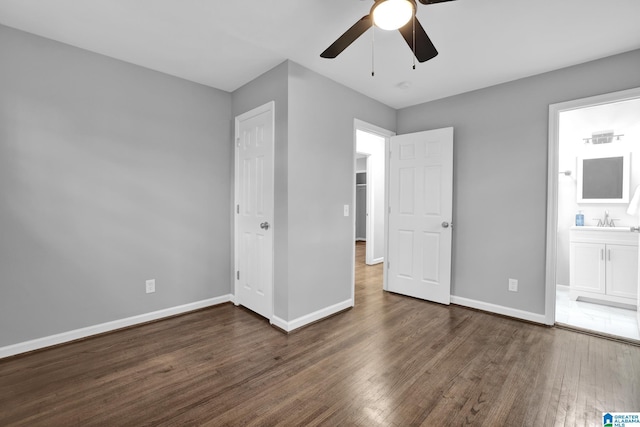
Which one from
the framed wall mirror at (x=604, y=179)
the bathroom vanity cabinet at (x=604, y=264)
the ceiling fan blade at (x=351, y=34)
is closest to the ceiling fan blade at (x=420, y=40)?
the ceiling fan blade at (x=351, y=34)

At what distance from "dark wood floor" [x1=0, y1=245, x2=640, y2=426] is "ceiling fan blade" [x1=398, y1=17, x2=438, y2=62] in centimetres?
217

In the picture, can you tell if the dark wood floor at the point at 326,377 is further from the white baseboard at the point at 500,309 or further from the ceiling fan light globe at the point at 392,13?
the ceiling fan light globe at the point at 392,13

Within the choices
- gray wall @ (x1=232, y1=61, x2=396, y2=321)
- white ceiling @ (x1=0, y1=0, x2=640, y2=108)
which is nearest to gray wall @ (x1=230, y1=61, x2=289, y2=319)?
gray wall @ (x1=232, y1=61, x2=396, y2=321)

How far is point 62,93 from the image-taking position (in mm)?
2463

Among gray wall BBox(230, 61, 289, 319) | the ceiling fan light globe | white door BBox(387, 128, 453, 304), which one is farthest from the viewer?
white door BBox(387, 128, 453, 304)

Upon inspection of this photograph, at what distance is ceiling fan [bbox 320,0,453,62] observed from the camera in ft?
4.91

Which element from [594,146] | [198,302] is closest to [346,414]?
[198,302]

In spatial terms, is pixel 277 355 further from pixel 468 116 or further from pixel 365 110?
pixel 468 116

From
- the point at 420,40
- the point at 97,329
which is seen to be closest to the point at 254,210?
the point at 97,329

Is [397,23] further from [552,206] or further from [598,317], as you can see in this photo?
[598,317]

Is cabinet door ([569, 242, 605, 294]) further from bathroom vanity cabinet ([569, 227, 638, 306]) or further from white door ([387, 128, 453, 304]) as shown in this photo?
white door ([387, 128, 453, 304])

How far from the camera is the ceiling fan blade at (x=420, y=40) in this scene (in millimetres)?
1651

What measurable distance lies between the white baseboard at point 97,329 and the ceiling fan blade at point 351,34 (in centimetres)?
286

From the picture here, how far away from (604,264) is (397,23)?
394cm
